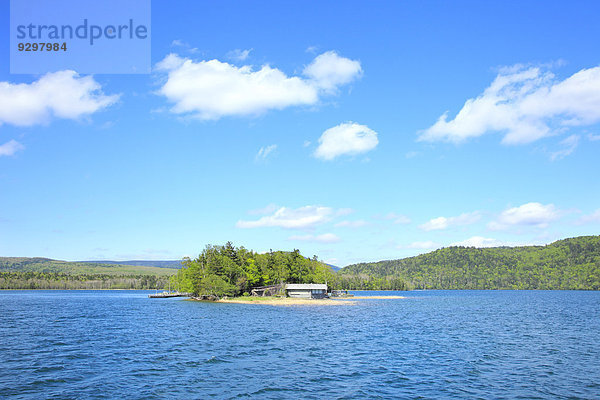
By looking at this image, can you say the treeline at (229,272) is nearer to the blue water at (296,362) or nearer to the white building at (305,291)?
the white building at (305,291)

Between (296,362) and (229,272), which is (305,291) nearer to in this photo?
(229,272)

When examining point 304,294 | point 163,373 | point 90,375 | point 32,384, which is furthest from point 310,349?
point 304,294

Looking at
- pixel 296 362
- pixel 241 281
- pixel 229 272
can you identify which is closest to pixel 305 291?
pixel 241 281

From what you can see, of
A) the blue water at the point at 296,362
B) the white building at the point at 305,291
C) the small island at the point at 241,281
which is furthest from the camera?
the white building at the point at 305,291

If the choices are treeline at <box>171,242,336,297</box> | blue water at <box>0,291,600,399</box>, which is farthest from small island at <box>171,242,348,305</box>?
blue water at <box>0,291,600,399</box>

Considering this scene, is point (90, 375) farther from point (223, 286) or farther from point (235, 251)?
point (235, 251)

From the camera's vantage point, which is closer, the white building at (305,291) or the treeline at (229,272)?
the treeline at (229,272)

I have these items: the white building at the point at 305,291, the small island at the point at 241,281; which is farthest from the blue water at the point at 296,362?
the white building at the point at 305,291

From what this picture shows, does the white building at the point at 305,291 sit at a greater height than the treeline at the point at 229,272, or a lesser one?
lesser

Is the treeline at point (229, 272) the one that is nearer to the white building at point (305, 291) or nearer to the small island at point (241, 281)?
the small island at point (241, 281)

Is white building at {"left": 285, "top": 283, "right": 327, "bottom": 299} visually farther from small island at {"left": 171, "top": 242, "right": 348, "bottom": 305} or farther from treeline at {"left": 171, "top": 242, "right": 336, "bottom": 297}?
treeline at {"left": 171, "top": 242, "right": 336, "bottom": 297}

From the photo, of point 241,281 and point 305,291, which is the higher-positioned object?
point 241,281

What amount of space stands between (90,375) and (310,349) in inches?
962

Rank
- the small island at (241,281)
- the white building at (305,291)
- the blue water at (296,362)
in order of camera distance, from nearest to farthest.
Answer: the blue water at (296,362), the small island at (241,281), the white building at (305,291)
